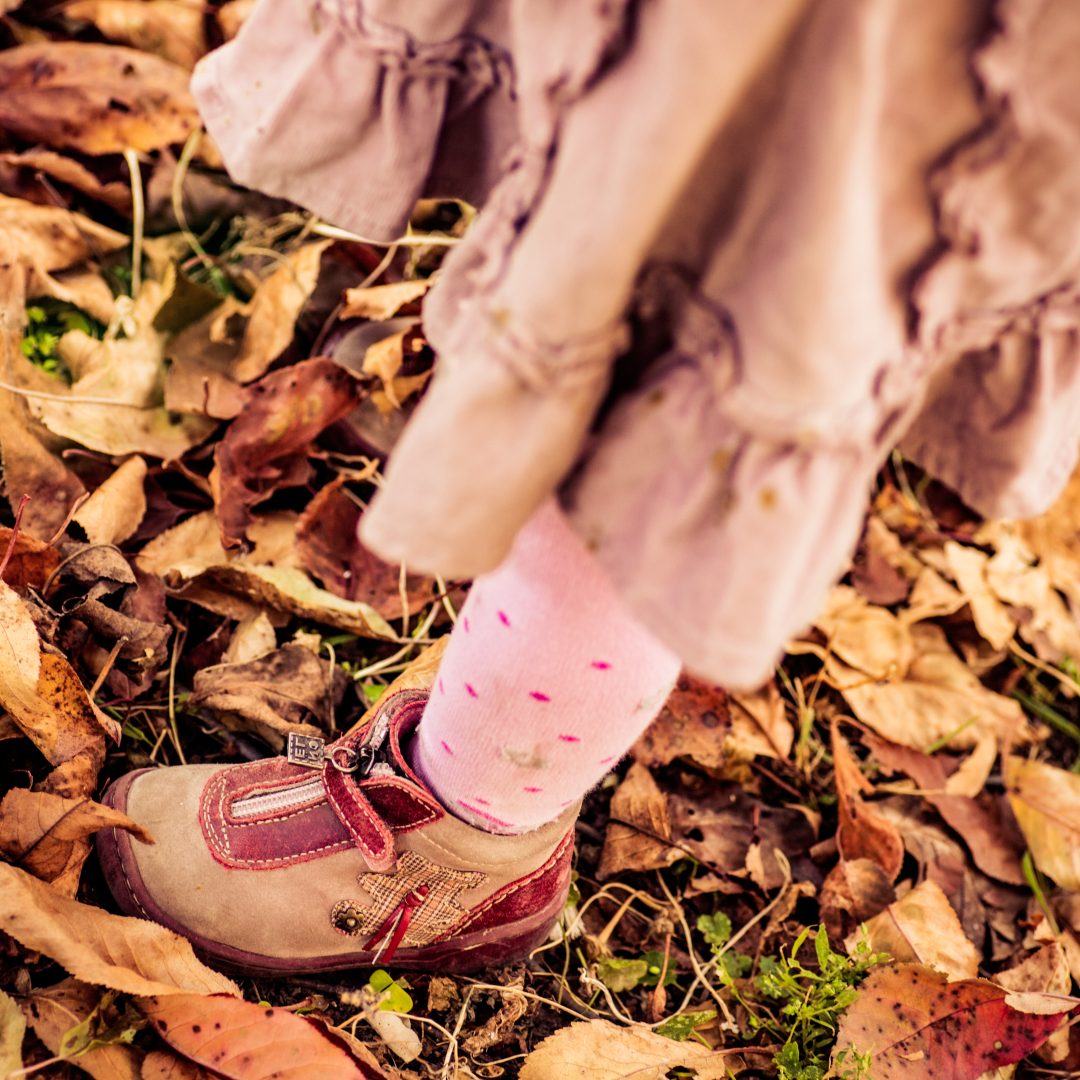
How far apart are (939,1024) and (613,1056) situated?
28 cm

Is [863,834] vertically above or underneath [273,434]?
underneath

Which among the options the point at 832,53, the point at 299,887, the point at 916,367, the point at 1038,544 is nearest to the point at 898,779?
the point at 1038,544

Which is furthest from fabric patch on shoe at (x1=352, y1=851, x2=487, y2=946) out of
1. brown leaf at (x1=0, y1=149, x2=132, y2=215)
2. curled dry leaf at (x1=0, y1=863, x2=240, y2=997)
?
brown leaf at (x1=0, y1=149, x2=132, y2=215)

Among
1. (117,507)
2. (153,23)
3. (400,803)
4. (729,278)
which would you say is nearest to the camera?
(729,278)

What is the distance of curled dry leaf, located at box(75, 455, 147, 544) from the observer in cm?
94

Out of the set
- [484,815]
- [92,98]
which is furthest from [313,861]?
[92,98]

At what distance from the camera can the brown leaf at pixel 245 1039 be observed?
702 mm

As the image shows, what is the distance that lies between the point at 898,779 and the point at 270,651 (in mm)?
685

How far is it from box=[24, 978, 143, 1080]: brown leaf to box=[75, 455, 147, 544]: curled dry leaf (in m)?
0.39

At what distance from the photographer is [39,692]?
78cm

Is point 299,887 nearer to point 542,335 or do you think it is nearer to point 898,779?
point 542,335

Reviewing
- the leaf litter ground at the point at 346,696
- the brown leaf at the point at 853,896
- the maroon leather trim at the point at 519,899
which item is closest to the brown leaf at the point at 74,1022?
the leaf litter ground at the point at 346,696

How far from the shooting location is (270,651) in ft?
3.17

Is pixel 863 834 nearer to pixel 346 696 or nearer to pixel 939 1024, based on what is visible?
pixel 939 1024
